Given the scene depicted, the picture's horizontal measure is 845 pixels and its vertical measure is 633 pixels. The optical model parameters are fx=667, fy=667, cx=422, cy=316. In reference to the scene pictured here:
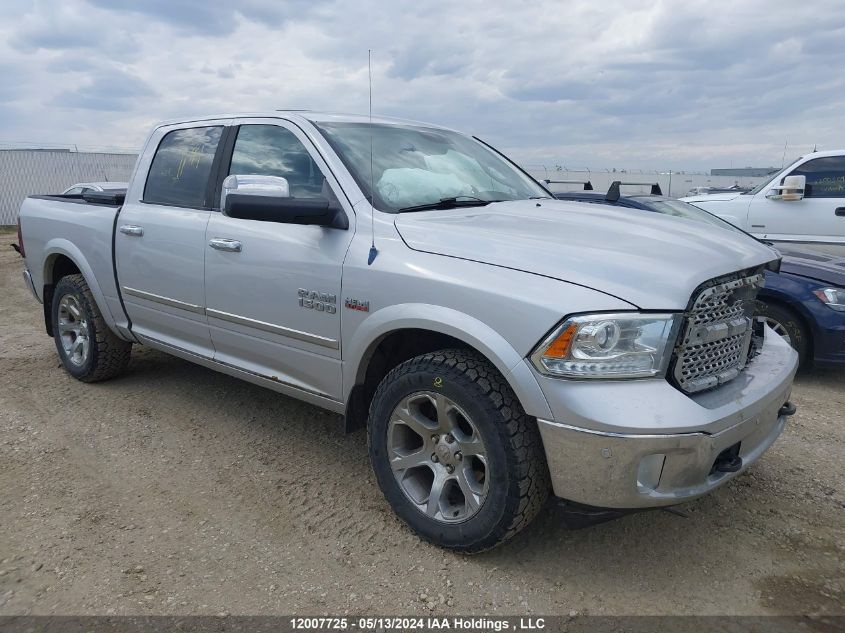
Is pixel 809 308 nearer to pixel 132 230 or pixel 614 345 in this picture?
pixel 614 345

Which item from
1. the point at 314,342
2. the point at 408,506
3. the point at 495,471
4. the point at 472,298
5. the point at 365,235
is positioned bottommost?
the point at 408,506

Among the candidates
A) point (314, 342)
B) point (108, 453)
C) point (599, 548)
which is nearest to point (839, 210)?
point (599, 548)

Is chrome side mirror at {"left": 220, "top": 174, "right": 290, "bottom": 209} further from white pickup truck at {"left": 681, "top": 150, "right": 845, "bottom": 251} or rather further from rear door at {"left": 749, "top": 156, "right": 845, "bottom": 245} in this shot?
rear door at {"left": 749, "top": 156, "right": 845, "bottom": 245}

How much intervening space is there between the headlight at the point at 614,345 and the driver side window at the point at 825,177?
644cm

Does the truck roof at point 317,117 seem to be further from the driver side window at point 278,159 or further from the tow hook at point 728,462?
the tow hook at point 728,462

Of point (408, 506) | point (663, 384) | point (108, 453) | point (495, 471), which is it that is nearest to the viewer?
point (663, 384)

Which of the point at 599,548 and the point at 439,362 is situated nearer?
the point at 439,362

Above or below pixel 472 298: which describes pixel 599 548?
below

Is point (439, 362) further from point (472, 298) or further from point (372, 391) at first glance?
point (372, 391)

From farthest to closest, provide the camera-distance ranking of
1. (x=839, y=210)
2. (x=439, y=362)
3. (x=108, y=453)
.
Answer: (x=839, y=210) < (x=108, y=453) < (x=439, y=362)

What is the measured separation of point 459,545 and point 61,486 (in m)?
2.10

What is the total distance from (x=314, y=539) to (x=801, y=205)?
700 cm

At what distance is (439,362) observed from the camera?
2666mm

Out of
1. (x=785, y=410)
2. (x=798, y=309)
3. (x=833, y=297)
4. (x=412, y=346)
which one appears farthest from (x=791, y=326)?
(x=412, y=346)
